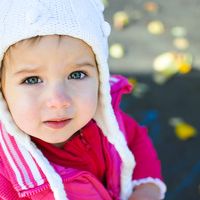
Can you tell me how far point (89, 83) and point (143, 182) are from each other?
1.54 ft

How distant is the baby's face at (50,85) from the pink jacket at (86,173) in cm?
10

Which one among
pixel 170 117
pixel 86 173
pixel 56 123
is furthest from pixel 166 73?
pixel 56 123

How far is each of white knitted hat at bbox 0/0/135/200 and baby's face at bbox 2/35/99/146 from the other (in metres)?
0.02

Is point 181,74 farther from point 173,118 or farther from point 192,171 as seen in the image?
point 192,171

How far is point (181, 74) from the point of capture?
2.65 metres

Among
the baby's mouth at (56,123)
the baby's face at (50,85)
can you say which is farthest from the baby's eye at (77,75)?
the baby's mouth at (56,123)

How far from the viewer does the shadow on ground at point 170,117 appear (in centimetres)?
218

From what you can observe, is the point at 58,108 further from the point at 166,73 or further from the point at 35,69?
the point at 166,73

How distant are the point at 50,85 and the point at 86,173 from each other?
31cm

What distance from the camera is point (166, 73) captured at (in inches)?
104

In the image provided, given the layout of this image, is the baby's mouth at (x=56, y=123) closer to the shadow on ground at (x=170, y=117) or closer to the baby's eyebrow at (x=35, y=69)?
the baby's eyebrow at (x=35, y=69)

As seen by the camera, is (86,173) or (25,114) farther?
(86,173)

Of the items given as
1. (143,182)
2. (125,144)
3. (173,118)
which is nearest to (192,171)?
(173,118)

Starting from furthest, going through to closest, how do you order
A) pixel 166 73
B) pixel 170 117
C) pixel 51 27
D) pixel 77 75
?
1. pixel 166 73
2. pixel 170 117
3. pixel 77 75
4. pixel 51 27
